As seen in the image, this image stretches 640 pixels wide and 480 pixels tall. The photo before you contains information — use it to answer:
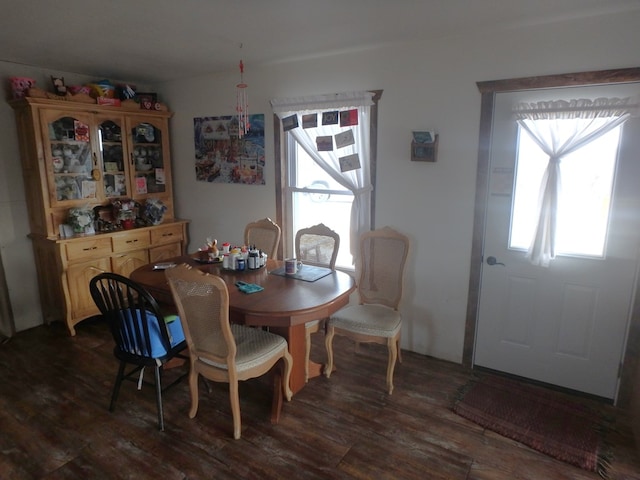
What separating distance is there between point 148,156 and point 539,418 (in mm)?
4140

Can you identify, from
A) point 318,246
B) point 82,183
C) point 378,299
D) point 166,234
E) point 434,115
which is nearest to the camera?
point 434,115

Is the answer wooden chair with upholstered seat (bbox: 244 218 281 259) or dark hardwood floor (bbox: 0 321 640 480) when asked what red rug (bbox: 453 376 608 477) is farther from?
wooden chair with upholstered seat (bbox: 244 218 281 259)

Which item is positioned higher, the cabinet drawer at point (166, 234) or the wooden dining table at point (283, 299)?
the cabinet drawer at point (166, 234)

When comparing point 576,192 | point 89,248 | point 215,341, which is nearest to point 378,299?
point 215,341

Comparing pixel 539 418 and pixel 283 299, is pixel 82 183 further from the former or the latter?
pixel 539 418

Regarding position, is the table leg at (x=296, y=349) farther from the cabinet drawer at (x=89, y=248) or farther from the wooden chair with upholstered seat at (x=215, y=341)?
the cabinet drawer at (x=89, y=248)

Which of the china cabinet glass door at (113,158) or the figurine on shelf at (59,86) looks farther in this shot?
the china cabinet glass door at (113,158)

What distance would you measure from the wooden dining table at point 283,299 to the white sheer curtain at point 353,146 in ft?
2.27

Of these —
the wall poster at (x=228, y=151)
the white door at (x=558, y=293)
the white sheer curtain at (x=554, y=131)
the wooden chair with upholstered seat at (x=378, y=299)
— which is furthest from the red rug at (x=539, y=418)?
the wall poster at (x=228, y=151)

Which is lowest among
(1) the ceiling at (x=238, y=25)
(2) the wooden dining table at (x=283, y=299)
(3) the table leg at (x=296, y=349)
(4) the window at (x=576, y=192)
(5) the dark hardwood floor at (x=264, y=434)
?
(5) the dark hardwood floor at (x=264, y=434)

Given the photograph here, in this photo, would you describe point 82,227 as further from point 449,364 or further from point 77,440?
point 449,364

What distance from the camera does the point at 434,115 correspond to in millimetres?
2930

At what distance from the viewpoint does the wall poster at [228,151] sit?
12.6 feet

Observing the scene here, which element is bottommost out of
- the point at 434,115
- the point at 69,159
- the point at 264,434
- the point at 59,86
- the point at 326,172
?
the point at 264,434
